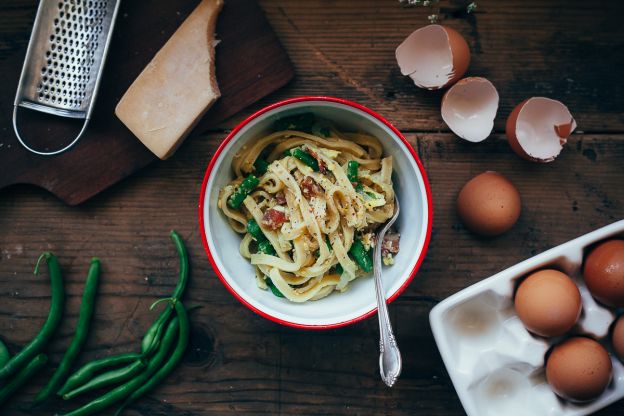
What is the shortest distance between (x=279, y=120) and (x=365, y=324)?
2.81ft

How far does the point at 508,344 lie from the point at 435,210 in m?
0.55

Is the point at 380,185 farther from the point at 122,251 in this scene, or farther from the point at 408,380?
the point at 122,251

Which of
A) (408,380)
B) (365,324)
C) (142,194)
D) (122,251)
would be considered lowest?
(408,380)

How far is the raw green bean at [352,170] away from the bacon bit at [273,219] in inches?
10.0

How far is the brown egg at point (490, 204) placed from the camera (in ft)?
6.35

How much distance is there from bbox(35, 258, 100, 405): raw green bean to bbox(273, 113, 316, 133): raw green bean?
93cm

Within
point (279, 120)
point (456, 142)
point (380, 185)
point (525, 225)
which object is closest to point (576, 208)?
point (525, 225)

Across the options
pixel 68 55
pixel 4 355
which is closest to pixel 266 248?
pixel 68 55

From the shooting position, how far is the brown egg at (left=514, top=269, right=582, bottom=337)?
5.87ft

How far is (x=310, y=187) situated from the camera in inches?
70.9

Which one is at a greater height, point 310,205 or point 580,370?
Answer: point 310,205

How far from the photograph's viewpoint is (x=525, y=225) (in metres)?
2.11

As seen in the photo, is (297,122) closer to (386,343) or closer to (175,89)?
(175,89)

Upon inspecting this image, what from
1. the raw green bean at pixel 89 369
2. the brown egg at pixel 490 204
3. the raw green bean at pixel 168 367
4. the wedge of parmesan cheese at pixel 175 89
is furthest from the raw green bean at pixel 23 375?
the brown egg at pixel 490 204
